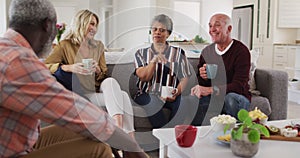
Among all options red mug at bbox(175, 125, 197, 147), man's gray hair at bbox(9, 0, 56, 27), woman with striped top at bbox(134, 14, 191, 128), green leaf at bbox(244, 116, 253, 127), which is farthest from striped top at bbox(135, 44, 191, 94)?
man's gray hair at bbox(9, 0, 56, 27)

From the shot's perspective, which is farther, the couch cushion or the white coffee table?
the couch cushion

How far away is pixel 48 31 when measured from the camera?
1.05 metres

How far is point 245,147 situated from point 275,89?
4.85 feet

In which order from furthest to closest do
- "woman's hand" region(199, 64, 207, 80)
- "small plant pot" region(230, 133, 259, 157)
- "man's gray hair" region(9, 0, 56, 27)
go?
1. "woman's hand" region(199, 64, 207, 80)
2. "small plant pot" region(230, 133, 259, 157)
3. "man's gray hair" region(9, 0, 56, 27)

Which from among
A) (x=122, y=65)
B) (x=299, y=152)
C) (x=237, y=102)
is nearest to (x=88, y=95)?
(x=122, y=65)

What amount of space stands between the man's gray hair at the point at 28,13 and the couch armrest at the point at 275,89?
214 cm

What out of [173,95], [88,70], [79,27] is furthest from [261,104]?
[79,27]

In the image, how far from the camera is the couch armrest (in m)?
2.71

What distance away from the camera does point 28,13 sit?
3.28 feet

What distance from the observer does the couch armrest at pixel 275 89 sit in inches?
106

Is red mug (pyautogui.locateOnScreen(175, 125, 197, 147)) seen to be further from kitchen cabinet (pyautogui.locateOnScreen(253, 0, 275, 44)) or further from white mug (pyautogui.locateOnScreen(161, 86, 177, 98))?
kitchen cabinet (pyautogui.locateOnScreen(253, 0, 275, 44))

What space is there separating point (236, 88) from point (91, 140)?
1555mm

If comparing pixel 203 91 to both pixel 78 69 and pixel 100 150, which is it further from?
pixel 100 150

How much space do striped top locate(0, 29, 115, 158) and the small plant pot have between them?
2.04 feet
